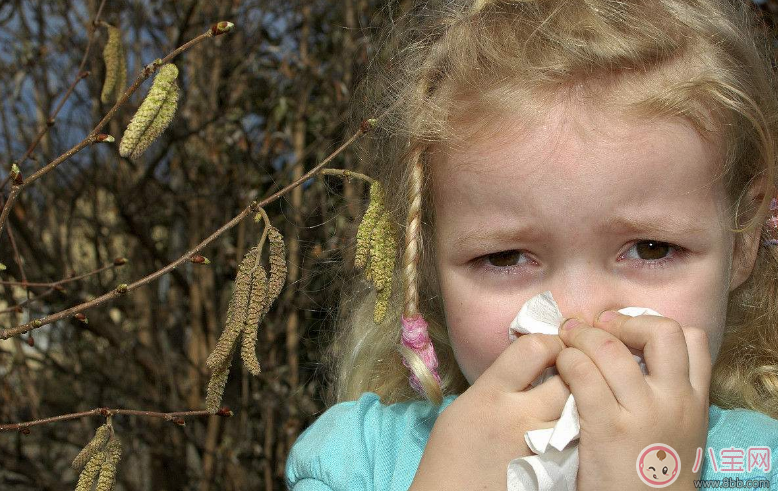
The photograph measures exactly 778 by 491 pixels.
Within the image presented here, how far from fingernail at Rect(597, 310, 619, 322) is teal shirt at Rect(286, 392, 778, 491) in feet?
1.31

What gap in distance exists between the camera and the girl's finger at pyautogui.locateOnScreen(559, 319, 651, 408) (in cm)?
128

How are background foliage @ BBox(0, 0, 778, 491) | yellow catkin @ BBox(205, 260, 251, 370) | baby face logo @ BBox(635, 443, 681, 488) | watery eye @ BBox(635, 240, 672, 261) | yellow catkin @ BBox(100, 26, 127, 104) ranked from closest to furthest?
baby face logo @ BBox(635, 443, 681, 488) → yellow catkin @ BBox(205, 260, 251, 370) → watery eye @ BBox(635, 240, 672, 261) → yellow catkin @ BBox(100, 26, 127, 104) → background foliage @ BBox(0, 0, 778, 491)

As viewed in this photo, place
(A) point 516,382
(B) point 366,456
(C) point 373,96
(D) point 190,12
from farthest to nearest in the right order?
(D) point 190,12
(C) point 373,96
(B) point 366,456
(A) point 516,382

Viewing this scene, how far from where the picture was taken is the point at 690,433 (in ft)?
4.30

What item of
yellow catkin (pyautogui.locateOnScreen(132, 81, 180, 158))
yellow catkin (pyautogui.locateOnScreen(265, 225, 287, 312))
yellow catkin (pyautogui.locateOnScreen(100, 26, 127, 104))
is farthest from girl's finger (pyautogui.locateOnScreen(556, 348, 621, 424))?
yellow catkin (pyautogui.locateOnScreen(100, 26, 127, 104))

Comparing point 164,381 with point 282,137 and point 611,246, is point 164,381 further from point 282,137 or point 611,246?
point 611,246

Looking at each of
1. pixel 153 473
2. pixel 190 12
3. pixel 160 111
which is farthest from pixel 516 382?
pixel 153 473

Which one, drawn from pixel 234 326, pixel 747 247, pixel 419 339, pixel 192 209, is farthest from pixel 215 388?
pixel 192 209

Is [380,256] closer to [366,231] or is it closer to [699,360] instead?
[366,231]

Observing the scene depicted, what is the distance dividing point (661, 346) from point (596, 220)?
0.79ft

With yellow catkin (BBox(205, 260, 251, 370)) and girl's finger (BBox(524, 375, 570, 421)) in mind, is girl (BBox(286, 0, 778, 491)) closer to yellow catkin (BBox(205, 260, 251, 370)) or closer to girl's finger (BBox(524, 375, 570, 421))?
girl's finger (BBox(524, 375, 570, 421))

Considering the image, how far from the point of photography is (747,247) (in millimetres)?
1676

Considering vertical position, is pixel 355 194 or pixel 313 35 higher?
pixel 313 35

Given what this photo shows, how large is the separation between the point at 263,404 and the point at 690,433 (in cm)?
221
